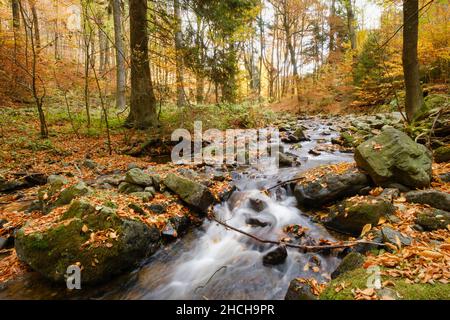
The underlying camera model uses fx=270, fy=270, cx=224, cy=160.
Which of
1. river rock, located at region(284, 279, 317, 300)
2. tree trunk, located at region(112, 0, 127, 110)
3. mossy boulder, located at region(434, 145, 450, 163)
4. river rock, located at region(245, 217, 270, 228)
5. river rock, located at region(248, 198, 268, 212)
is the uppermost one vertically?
tree trunk, located at region(112, 0, 127, 110)

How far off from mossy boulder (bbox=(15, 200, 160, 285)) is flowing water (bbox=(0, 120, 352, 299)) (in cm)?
19

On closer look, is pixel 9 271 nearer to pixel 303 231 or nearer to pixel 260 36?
pixel 303 231

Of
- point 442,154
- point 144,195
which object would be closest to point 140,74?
point 144,195

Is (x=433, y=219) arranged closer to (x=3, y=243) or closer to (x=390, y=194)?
(x=390, y=194)

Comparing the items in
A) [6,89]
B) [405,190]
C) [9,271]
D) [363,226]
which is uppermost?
[6,89]

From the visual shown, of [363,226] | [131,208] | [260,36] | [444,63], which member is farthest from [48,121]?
[260,36]

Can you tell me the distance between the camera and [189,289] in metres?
3.37

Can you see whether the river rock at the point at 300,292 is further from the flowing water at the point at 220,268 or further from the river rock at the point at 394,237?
the river rock at the point at 394,237

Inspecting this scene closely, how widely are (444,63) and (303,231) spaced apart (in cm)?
1165

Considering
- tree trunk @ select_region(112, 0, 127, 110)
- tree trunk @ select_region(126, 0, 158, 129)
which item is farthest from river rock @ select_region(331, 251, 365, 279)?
tree trunk @ select_region(112, 0, 127, 110)

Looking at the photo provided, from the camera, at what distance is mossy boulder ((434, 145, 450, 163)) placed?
5113 mm

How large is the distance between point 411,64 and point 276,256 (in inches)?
248

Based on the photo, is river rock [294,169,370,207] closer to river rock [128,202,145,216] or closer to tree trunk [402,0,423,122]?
river rock [128,202,145,216]

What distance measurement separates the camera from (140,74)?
9.45 metres
